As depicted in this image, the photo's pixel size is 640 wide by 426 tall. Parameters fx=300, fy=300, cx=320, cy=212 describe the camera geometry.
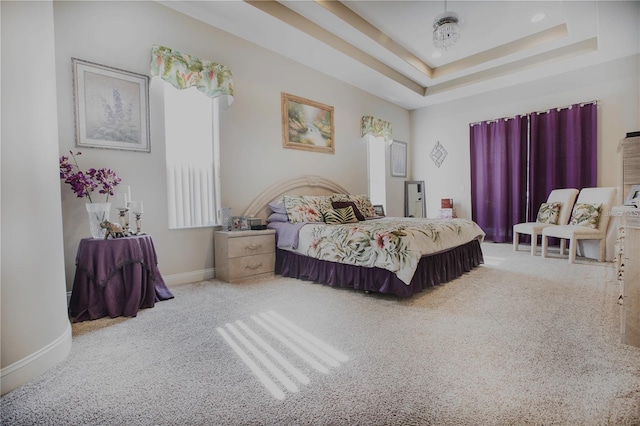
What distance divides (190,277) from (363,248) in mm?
1919

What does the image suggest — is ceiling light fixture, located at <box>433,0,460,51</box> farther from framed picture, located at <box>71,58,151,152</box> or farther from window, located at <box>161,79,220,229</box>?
framed picture, located at <box>71,58,151,152</box>

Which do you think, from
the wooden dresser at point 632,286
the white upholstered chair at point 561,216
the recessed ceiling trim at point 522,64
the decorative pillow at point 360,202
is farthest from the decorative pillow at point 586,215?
the wooden dresser at point 632,286

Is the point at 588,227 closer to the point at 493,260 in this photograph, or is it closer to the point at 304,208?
the point at 493,260

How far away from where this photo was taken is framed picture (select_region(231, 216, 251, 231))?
3461mm

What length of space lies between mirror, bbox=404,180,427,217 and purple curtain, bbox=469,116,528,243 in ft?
3.34

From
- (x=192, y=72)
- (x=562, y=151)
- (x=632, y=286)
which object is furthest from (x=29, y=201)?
(x=562, y=151)

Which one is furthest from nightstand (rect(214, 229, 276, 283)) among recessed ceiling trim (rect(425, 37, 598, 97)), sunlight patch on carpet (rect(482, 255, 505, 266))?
recessed ceiling trim (rect(425, 37, 598, 97))

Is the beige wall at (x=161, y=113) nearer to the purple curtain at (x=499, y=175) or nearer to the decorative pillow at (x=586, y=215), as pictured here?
the purple curtain at (x=499, y=175)

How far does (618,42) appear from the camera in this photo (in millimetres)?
3828

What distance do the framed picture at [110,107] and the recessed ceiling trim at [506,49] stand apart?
4673 mm

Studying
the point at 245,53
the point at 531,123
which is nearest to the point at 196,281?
the point at 245,53

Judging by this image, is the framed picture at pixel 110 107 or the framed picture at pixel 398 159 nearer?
the framed picture at pixel 110 107

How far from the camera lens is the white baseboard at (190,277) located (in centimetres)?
312

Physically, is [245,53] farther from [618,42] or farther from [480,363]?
[618,42]
